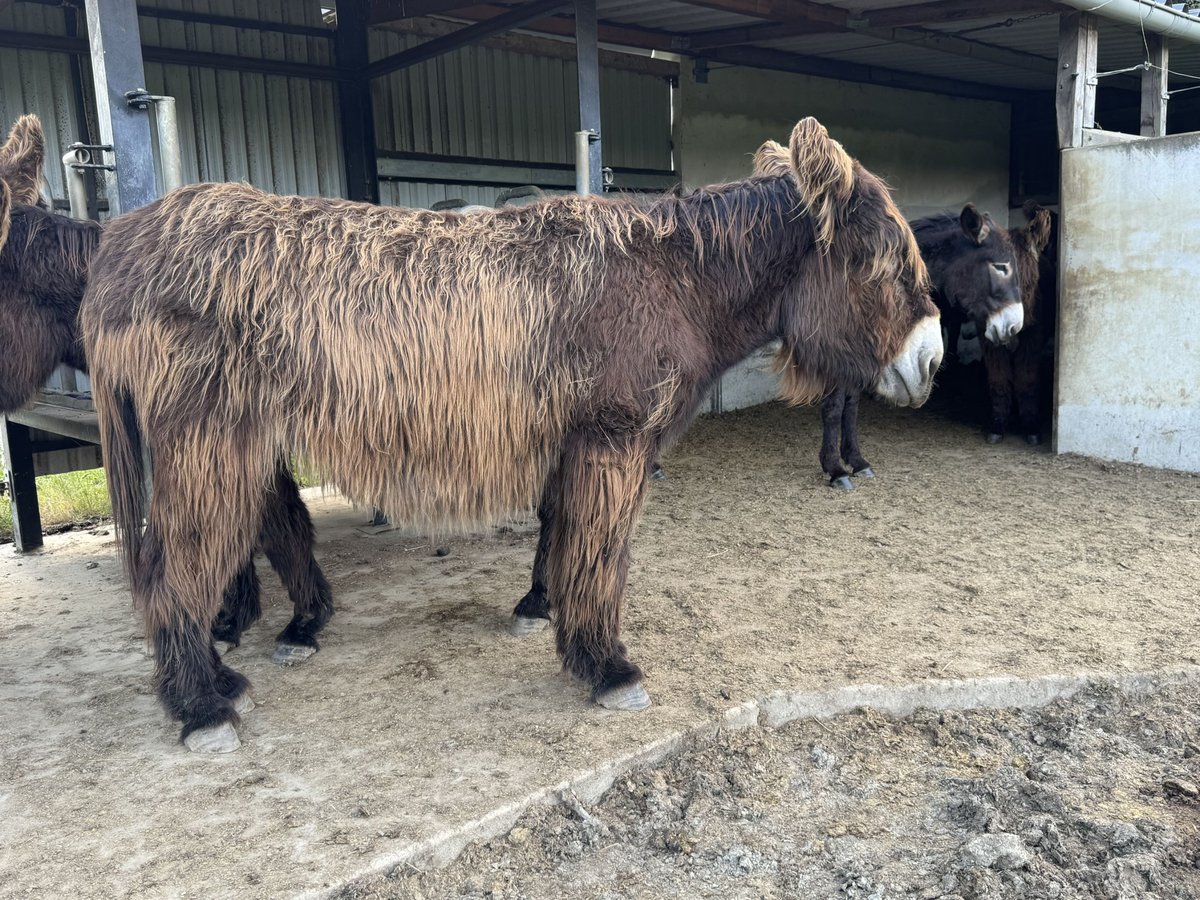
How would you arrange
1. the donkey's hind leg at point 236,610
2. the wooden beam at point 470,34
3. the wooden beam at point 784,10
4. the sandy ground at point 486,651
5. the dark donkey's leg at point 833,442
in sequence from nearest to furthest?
the sandy ground at point 486,651, the donkey's hind leg at point 236,610, the wooden beam at point 470,34, the wooden beam at point 784,10, the dark donkey's leg at point 833,442

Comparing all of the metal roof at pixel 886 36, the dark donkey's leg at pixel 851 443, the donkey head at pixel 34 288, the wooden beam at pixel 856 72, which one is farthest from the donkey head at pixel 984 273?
the donkey head at pixel 34 288

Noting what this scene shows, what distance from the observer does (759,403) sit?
975 centimetres

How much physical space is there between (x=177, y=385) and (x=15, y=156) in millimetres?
1587

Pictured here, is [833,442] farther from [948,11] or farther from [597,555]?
[597,555]

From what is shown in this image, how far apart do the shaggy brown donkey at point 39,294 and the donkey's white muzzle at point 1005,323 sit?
17.2 feet

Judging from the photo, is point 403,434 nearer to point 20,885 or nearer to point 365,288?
point 365,288

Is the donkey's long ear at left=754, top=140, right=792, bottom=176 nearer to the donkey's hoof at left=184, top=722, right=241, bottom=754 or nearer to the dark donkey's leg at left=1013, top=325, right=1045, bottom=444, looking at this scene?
the donkey's hoof at left=184, top=722, right=241, bottom=754

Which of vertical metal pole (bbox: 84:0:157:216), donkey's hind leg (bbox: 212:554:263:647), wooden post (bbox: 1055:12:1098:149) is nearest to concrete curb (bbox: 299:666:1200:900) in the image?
donkey's hind leg (bbox: 212:554:263:647)

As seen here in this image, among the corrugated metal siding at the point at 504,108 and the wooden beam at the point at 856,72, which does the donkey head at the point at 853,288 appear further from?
the wooden beam at the point at 856,72

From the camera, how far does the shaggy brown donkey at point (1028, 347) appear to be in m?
7.21

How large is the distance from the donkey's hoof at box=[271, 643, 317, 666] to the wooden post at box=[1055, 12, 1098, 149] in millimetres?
6195

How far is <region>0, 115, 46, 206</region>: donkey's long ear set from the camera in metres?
3.48

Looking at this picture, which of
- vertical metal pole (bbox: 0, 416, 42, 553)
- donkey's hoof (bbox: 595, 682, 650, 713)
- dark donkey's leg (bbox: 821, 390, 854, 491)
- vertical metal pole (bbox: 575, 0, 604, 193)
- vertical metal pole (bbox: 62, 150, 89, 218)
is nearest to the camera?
donkey's hoof (bbox: 595, 682, 650, 713)

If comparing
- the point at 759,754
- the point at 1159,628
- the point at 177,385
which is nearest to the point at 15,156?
the point at 177,385
